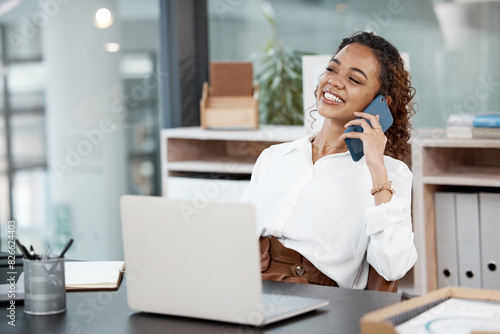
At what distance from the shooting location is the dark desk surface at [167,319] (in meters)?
1.26

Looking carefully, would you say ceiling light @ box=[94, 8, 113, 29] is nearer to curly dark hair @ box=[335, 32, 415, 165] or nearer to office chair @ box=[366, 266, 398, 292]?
curly dark hair @ box=[335, 32, 415, 165]

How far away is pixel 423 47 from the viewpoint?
130 inches

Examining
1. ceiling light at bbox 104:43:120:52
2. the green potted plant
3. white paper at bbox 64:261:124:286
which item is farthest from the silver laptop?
ceiling light at bbox 104:43:120:52

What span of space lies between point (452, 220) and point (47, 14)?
7.30 feet

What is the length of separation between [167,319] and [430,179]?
1.71 m

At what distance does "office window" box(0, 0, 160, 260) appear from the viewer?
3.53 m

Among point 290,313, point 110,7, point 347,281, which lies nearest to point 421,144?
point 347,281

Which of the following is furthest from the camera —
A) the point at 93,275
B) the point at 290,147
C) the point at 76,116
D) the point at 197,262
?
the point at 76,116

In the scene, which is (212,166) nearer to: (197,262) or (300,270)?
(300,270)

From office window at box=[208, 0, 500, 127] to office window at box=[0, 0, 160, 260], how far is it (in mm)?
850

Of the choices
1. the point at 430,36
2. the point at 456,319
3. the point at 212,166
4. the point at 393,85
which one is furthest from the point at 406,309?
the point at 430,36

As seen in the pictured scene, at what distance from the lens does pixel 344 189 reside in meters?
1.93

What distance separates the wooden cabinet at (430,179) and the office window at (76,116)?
1622mm

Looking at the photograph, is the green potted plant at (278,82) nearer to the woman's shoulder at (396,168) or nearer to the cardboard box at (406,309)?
the woman's shoulder at (396,168)
